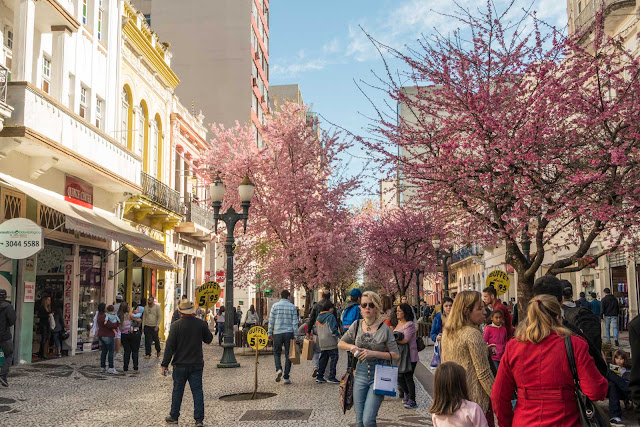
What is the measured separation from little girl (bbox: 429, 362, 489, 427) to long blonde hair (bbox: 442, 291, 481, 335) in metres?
1.47

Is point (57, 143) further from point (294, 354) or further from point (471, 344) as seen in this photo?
point (471, 344)

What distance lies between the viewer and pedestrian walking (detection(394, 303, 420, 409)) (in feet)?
33.3

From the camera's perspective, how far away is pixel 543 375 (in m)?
4.16

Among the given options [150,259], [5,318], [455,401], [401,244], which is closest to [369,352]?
[455,401]

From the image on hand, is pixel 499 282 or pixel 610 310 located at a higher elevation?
pixel 499 282

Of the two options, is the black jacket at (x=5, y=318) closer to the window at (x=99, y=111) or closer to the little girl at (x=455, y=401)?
the window at (x=99, y=111)

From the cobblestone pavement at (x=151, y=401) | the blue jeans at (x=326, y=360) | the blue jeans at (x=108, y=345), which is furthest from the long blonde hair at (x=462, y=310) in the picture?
the blue jeans at (x=108, y=345)

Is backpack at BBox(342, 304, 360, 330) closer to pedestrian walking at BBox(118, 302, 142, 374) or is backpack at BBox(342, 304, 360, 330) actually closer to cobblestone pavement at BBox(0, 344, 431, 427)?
cobblestone pavement at BBox(0, 344, 431, 427)

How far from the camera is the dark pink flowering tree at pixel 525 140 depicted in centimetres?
1266

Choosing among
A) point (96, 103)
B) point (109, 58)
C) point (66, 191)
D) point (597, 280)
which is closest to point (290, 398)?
point (66, 191)

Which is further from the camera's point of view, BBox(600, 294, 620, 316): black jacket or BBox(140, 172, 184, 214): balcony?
BBox(140, 172, 184, 214): balcony

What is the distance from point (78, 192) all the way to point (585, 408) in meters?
18.2

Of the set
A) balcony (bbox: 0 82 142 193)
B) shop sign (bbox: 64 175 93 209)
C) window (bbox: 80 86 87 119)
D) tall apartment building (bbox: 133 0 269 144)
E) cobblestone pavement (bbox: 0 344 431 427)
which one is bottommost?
cobblestone pavement (bbox: 0 344 431 427)

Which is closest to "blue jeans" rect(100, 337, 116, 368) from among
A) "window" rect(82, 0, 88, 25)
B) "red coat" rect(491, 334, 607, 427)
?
"window" rect(82, 0, 88, 25)
